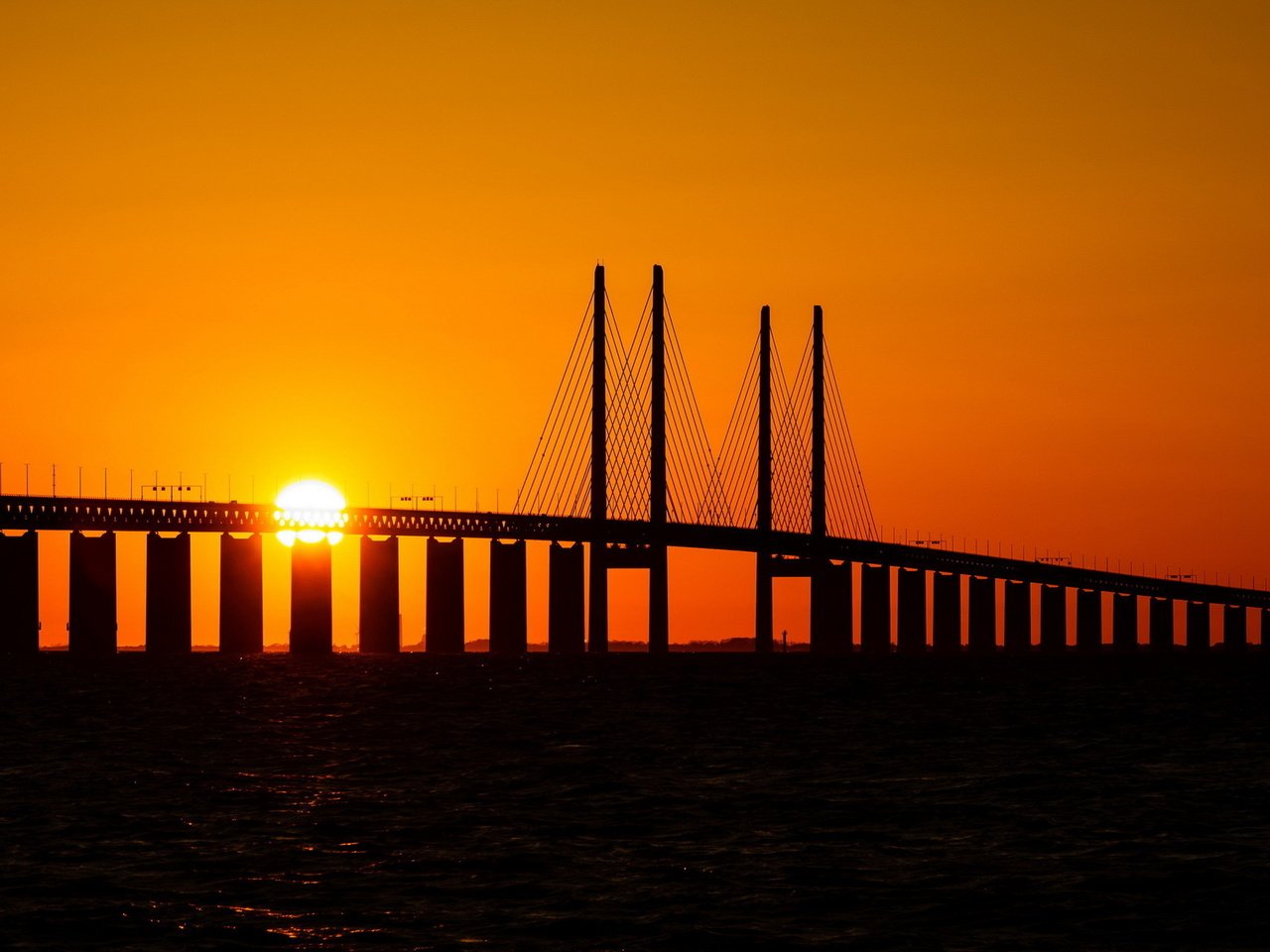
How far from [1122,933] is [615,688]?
66198mm

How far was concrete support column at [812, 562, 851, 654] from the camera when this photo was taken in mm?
168125

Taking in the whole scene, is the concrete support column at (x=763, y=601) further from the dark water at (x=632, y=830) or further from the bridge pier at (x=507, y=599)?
the dark water at (x=632, y=830)

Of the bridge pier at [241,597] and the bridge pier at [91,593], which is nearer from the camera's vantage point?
the bridge pier at [91,593]

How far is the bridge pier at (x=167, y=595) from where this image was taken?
499ft

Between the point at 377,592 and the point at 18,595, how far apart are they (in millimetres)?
26760

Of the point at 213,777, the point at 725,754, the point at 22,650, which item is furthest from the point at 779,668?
the point at 213,777

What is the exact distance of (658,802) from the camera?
35906 millimetres

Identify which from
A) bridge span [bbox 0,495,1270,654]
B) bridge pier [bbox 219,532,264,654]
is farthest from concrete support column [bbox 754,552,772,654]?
bridge pier [bbox 219,532,264,654]

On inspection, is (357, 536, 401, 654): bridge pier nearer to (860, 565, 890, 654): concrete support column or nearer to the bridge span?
the bridge span

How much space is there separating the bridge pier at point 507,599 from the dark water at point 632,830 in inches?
3682

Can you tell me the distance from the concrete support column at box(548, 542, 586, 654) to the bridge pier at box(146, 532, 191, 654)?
27.8m

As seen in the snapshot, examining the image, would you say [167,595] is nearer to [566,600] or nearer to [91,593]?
[91,593]

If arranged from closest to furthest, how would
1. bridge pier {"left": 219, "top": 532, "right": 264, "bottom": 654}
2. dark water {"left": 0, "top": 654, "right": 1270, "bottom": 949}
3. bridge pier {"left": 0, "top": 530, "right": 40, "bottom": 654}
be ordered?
dark water {"left": 0, "top": 654, "right": 1270, "bottom": 949}
bridge pier {"left": 0, "top": 530, "right": 40, "bottom": 654}
bridge pier {"left": 219, "top": 532, "right": 264, "bottom": 654}

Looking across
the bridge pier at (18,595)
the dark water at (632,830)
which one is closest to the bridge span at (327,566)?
the bridge pier at (18,595)
